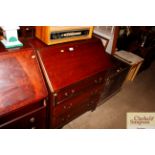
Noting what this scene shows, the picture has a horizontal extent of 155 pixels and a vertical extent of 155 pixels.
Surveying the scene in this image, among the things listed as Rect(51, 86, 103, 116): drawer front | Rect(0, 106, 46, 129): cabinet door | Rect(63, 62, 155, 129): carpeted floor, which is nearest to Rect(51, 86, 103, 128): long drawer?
Rect(51, 86, 103, 116): drawer front

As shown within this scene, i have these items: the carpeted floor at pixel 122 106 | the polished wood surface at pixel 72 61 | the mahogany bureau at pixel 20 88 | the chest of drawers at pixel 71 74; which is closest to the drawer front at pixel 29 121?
the mahogany bureau at pixel 20 88

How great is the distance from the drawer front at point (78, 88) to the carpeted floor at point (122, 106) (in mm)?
648

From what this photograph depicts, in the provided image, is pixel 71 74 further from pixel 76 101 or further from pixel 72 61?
pixel 76 101

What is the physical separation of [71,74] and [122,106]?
1519 mm

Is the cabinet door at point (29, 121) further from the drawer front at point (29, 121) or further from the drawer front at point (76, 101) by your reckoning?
the drawer front at point (76, 101)

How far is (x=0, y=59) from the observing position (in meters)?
1.13

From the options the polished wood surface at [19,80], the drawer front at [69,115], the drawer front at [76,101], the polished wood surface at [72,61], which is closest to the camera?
the polished wood surface at [19,80]

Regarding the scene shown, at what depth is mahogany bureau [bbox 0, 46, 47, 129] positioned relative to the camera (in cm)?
112

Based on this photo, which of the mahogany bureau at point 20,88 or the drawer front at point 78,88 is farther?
the drawer front at point 78,88

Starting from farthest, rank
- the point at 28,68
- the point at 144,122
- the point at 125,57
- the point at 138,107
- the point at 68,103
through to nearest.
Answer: the point at 125,57
the point at 138,107
the point at 68,103
the point at 28,68
the point at 144,122

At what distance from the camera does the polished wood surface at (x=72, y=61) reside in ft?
4.59
